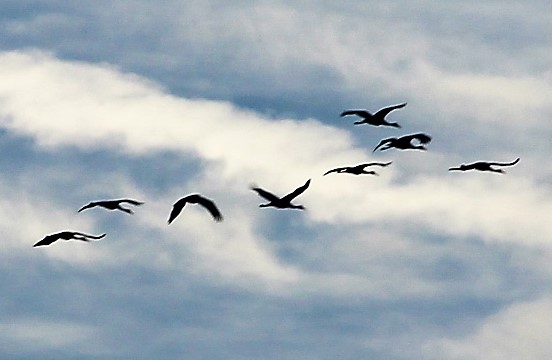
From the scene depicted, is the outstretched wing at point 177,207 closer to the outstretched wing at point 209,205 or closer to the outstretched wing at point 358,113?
the outstretched wing at point 209,205

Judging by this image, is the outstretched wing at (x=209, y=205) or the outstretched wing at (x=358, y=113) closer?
the outstretched wing at (x=209, y=205)

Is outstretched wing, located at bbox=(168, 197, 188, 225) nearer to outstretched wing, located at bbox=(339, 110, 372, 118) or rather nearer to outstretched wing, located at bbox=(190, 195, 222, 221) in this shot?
outstretched wing, located at bbox=(190, 195, 222, 221)

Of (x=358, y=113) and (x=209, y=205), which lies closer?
(x=209, y=205)

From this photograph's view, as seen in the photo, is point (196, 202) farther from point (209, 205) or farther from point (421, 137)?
point (421, 137)

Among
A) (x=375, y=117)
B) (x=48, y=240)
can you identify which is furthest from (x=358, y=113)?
(x=48, y=240)

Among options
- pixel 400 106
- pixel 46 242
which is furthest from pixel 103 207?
pixel 400 106

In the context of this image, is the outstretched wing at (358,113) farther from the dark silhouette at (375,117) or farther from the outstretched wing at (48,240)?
the outstretched wing at (48,240)

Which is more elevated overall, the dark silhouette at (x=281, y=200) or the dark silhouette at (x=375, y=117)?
the dark silhouette at (x=375, y=117)

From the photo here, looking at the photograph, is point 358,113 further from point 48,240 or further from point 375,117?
point 48,240

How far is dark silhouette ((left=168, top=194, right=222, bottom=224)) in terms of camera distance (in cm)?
6072

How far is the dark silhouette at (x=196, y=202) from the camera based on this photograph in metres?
60.7

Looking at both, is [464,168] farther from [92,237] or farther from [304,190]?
[92,237]

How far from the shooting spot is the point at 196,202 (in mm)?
62312

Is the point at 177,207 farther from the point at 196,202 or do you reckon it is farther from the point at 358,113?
the point at 358,113
